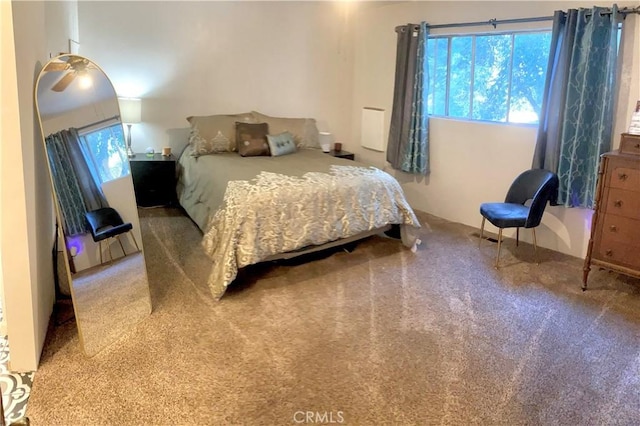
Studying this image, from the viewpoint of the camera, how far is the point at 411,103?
17.0ft

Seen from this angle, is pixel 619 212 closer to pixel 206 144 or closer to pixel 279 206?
pixel 279 206

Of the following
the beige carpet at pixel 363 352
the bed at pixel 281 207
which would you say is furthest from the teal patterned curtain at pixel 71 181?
the bed at pixel 281 207

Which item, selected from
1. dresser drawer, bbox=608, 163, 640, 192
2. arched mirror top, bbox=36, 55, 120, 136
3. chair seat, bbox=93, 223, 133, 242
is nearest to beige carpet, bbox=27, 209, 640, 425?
chair seat, bbox=93, 223, 133, 242

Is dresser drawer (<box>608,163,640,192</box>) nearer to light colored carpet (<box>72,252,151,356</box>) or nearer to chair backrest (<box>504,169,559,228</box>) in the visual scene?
chair backrest (<box>504,169,559,228</box>)

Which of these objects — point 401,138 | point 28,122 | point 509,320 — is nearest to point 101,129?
point 28,122

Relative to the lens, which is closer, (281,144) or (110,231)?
(110,231)

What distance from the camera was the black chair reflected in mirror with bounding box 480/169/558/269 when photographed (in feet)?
12.6

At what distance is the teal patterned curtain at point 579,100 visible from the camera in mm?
3699

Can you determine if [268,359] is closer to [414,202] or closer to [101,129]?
[101,129]

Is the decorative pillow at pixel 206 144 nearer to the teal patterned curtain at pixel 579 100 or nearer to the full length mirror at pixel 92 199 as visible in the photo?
the full length mirror at pixel 92 199

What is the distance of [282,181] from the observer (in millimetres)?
3775

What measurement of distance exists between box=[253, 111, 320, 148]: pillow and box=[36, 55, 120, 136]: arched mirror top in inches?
91.6

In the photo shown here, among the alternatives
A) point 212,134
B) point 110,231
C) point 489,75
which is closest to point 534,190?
point 489,75

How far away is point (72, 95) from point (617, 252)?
357 centimetres
